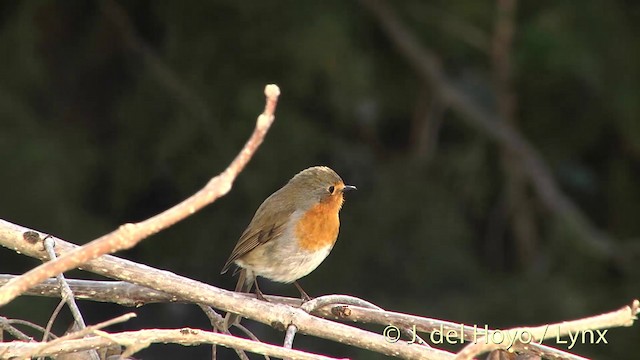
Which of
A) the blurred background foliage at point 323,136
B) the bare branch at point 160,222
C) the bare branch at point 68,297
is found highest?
the blurred background foliage at point 323,136

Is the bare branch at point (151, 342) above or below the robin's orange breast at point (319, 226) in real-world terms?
below

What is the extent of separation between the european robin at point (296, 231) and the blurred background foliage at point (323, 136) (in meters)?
1.70

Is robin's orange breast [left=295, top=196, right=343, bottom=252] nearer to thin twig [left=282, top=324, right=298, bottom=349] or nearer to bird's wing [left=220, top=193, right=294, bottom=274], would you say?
bird's wing [left=220, top=193, right=294, bottom=274]

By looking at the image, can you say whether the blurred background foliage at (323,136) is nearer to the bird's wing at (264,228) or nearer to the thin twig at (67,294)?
the bird's wing at (264,228)

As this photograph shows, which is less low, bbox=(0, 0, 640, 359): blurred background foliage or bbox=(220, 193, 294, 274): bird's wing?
bbox=(0, 0, 640, 359): blurred background foliage

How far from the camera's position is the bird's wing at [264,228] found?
3184 millimetres

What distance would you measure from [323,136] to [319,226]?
2124mm

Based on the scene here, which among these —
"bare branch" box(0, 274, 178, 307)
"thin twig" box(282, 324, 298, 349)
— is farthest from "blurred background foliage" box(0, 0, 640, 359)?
"thin twig" box(282, 324, 298, 349)

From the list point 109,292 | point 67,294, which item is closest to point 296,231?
point 109,292

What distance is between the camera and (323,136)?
17.4ft

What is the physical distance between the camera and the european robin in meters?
3.19

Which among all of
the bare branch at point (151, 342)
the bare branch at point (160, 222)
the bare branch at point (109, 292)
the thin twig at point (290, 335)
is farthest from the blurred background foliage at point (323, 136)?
the bare branch at point (160, 222)

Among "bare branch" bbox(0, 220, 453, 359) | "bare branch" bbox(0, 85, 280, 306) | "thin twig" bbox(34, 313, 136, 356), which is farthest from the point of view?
"bare branch" bbox(0, 220, 453, 359)

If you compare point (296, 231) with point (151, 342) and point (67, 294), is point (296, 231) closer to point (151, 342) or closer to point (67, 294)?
point (67, 294)
